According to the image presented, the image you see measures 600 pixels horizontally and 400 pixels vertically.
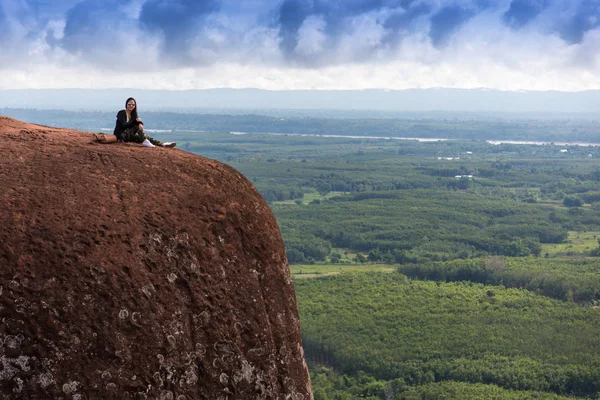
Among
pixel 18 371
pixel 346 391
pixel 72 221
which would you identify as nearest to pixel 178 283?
pixel 72 221

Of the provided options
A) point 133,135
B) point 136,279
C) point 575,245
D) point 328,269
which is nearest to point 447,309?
point 328,269

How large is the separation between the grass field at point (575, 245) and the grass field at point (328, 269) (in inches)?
1301

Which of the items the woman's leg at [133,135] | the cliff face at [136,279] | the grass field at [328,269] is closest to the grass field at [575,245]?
the grass field at [328,269]

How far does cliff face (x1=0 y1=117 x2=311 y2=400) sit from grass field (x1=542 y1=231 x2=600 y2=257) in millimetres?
145606

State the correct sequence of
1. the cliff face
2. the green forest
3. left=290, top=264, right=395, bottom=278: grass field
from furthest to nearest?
left=290, top=264, right=395, bottom=278: grass field < the green forest < the cliff face

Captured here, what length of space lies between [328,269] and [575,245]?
177ft

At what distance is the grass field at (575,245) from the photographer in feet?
508

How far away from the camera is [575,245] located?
537ft

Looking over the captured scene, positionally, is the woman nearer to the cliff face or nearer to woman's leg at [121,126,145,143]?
woman's leg at [121,126,145,143]

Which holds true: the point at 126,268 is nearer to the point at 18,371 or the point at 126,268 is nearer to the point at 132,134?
the point at 18,371


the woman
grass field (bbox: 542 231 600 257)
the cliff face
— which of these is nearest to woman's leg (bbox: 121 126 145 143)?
the woman

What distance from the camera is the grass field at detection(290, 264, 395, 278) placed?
444ft

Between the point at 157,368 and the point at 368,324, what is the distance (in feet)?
279

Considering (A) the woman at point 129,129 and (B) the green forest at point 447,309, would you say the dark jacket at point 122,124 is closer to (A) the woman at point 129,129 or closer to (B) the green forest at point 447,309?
(A) the woman at point 129,129
